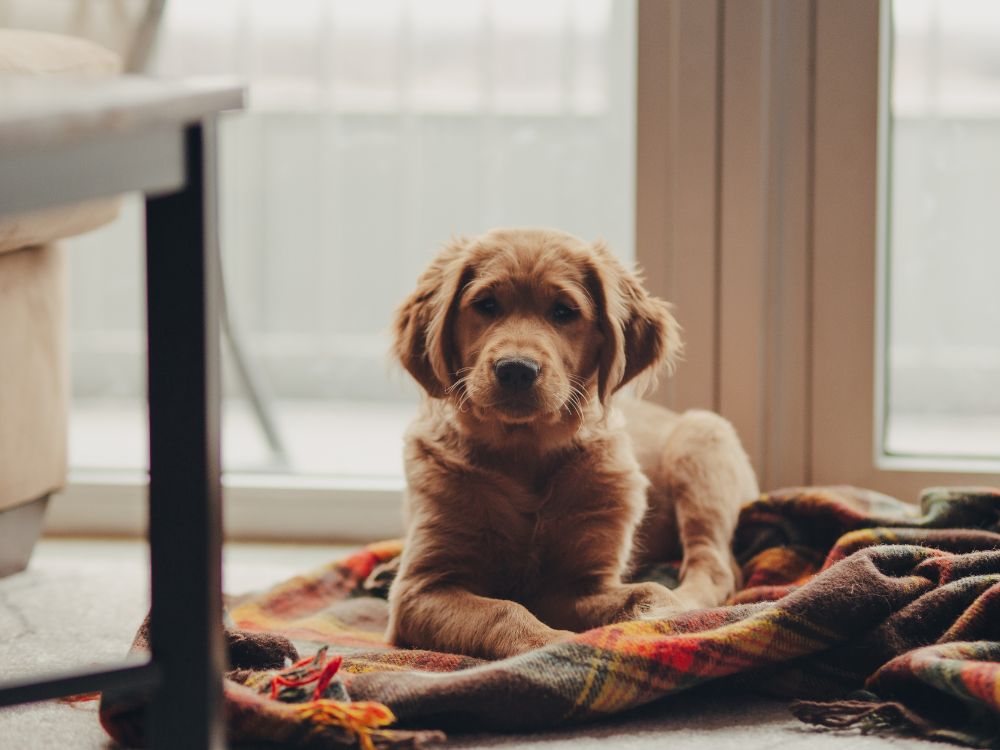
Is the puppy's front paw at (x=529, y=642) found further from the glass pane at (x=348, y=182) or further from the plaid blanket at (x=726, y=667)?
the glass pane at (x=348, y=182)

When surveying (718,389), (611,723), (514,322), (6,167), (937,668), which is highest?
(6,167)

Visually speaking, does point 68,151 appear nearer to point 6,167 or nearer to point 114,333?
point 6,167

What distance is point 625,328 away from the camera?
208cm

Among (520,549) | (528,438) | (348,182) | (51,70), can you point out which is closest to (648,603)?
(520,549)

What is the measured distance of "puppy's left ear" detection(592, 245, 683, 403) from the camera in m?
2.03

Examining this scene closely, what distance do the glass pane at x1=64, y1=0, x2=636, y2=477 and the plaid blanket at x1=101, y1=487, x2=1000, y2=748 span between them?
1783 mm

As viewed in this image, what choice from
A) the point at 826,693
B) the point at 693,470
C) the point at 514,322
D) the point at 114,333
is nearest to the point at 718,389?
the point at 693,470

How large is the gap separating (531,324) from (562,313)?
7cm

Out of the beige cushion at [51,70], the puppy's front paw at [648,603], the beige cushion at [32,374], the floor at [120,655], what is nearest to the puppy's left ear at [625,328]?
the puppy's front paw at [648,603]

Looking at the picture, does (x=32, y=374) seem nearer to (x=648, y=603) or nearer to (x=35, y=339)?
(x=35, y=339)

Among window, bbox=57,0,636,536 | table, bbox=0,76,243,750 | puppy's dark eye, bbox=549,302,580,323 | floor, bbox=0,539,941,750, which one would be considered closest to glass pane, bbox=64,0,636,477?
window, bbox=57,0,636,536

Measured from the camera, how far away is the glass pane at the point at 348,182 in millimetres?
3738

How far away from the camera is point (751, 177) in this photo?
2.57m

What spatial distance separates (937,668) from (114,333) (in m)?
3.47
